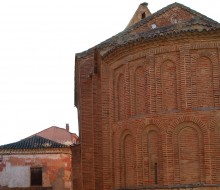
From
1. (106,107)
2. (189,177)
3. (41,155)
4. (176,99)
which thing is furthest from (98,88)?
(41,155)

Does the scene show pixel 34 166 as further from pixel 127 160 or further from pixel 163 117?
pixel 163 117

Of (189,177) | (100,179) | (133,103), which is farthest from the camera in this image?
(100,179)

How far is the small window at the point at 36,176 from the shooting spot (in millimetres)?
29484

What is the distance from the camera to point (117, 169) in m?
16.3

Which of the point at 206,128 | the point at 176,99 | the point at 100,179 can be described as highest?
the point at 176,99

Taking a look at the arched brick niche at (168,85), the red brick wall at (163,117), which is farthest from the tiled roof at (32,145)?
the arched brick niche at (168,85)

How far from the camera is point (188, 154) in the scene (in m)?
14.8

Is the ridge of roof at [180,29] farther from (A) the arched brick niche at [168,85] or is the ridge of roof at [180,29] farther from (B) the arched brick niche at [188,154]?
(B) the arched brick niche at [188,154]

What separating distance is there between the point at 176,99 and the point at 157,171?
2287mm

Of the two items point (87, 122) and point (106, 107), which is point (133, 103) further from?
point (87, 122)

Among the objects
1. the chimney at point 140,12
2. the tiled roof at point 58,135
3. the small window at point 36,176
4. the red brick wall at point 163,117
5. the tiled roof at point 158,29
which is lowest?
the small window at point 36,176

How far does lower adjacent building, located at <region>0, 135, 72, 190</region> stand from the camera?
29.3 m

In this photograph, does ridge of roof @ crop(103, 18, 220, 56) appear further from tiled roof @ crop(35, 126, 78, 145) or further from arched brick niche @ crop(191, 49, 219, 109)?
tiled roof @ crop(35, 126, 78, 145)

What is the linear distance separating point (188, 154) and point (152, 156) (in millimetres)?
1158
